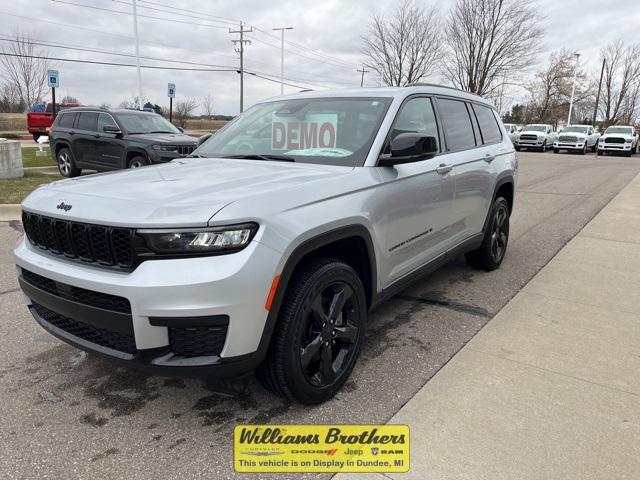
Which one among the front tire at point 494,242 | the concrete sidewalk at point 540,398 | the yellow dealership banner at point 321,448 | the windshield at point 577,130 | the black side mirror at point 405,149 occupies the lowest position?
the yellow dealership banner at point 321,448

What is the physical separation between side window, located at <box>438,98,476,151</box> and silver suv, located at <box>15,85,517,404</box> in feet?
0.90

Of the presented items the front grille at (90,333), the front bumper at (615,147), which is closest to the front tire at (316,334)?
the front grille at (90,333)

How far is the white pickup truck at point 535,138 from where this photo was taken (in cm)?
3244

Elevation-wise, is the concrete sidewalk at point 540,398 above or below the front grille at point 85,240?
below

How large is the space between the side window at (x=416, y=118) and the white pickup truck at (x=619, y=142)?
30.8m

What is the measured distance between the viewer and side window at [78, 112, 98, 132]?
38.5 ft

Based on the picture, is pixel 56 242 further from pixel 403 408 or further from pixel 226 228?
pixel 403 408

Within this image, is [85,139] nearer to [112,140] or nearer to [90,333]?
[112,140]

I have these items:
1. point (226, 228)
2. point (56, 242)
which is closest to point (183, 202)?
point (226, 228)

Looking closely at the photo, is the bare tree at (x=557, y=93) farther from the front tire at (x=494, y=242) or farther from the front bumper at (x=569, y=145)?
the front tire at (x=494, y=242)

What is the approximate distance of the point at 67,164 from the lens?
1244 centimetres

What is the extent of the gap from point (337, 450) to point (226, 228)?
1.24 m

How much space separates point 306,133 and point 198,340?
181 centimetres

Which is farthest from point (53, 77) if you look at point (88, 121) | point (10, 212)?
point (10, 212)
